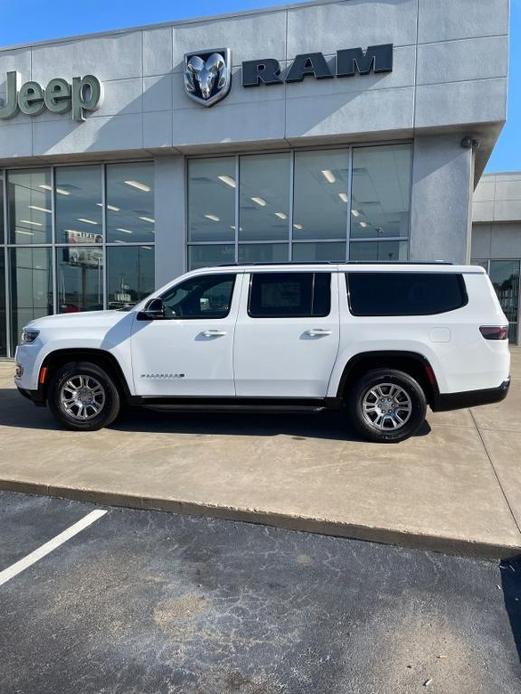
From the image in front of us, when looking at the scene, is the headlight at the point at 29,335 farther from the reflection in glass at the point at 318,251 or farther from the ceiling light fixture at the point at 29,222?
the ceiling light fixture at the point at 29,222

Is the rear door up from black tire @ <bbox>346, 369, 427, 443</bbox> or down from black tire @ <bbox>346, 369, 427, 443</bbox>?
up

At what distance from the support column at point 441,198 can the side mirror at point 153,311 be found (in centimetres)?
603

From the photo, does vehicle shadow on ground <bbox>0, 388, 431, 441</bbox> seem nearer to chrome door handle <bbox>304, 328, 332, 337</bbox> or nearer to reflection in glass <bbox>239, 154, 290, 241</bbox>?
chrome door handle <bbox>304, 328, 332, 337</bbox>

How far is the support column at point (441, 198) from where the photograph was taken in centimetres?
983

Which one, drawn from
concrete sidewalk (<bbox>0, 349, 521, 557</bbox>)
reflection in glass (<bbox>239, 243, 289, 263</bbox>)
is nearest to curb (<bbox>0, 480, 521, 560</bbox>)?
concrete sidewalk (<bbox>0, 349, 521, 557</bbox>)

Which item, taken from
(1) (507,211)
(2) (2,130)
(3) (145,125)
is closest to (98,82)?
(3) (145,125)

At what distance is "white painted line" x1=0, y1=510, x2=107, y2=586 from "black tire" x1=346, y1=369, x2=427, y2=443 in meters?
2.87

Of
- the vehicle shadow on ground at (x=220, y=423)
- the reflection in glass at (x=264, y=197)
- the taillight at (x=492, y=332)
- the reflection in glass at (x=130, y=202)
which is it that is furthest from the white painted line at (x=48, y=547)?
the reflection in glass at (x=130, y=202)

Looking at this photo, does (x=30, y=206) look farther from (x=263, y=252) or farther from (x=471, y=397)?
(x=471, y=397)

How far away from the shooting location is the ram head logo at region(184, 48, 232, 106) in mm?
10266

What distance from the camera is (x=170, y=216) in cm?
1145

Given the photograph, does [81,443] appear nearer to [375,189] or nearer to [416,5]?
[375,189]

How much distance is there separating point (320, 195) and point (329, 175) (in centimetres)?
43

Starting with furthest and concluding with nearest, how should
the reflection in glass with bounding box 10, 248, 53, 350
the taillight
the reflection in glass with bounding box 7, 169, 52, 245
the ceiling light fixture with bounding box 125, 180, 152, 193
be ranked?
the reflection in glass with bounding box 10, 248, 53, 350, the reflection in glass with bounding box 7, 169, 52, 245, the ceiling light fixture with bounding box 125, 180, 152, 193, the taillight
